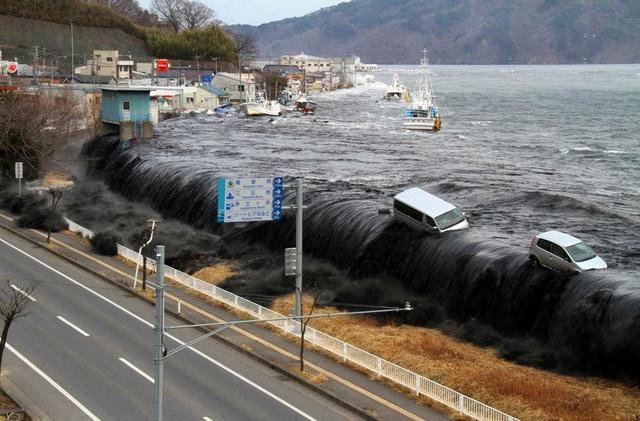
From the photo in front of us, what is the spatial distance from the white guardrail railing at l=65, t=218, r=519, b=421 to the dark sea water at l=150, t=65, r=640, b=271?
12.0m

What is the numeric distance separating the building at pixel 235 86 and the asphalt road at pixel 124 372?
117m

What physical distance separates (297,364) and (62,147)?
177 ft

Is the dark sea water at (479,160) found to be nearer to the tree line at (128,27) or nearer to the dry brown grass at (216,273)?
the dry brown grass at (216,273)

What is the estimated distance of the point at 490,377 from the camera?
28109mm

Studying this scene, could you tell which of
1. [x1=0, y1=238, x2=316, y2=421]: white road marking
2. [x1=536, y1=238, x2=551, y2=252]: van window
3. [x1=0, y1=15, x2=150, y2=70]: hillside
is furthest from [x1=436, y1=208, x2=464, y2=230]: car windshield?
[x1=0, y1=15, x2=150, y2=70]: hillside

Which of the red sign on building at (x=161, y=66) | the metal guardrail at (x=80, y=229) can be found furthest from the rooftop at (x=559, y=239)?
the red sign on building at (x=161, y=66)

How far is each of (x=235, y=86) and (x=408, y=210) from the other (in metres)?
114

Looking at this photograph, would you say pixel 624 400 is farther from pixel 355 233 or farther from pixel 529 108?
pixel 529 108

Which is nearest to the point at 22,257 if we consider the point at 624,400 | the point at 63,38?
the point at 624,400

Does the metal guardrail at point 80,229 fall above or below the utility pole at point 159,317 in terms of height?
below

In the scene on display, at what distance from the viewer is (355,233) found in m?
44.8

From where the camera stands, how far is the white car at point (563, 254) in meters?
34.2

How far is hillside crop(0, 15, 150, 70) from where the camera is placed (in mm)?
154500

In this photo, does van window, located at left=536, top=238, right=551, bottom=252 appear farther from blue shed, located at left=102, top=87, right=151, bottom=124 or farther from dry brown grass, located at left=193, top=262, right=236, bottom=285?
blue shed, located at left=102, top=87, right=151, bottom=124
